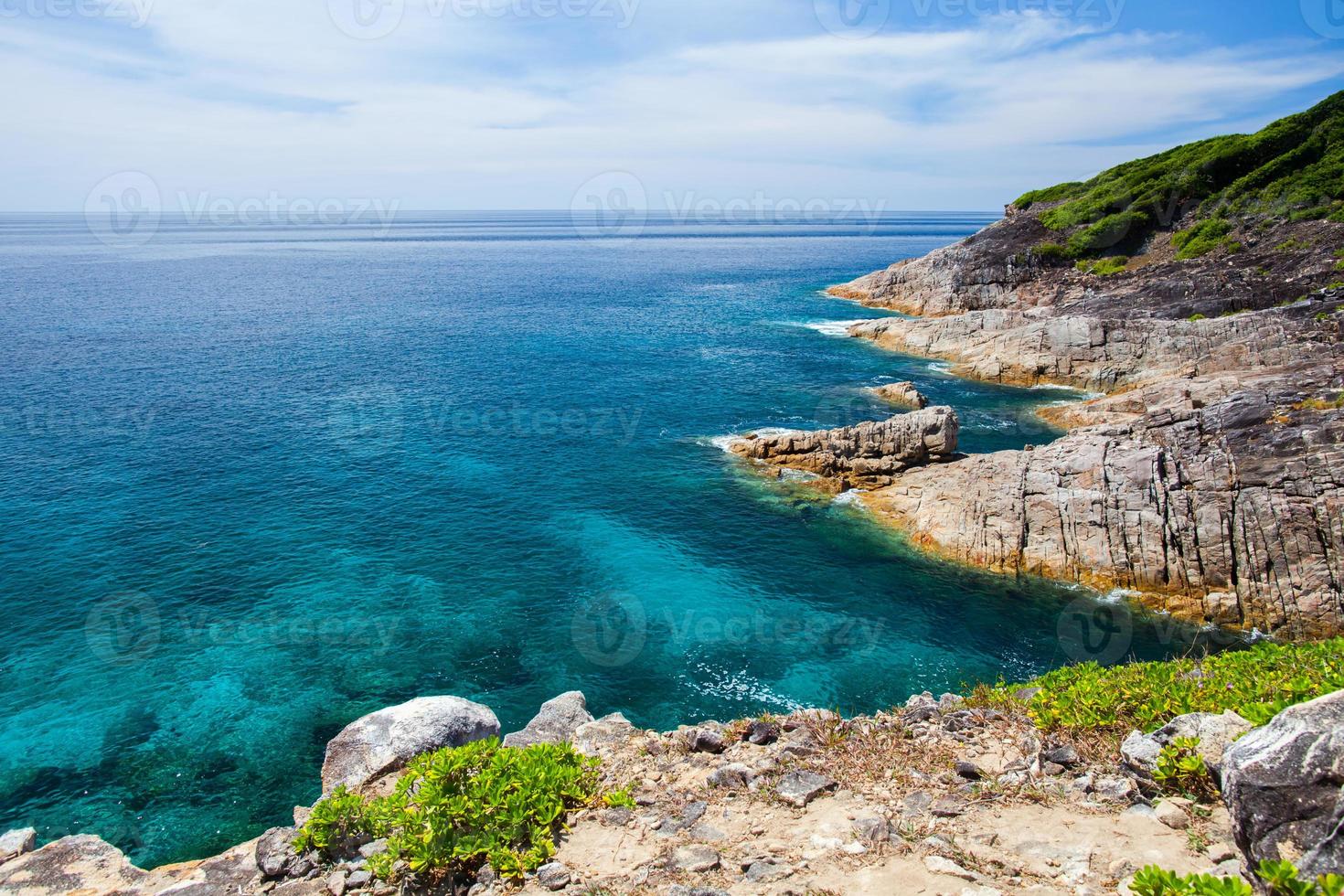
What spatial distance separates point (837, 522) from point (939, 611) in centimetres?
968

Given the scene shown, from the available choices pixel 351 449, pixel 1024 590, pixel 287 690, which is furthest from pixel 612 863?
pixel 351 449

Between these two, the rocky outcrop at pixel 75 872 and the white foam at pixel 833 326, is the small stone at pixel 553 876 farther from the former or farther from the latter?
the white foam at pixel 833 326

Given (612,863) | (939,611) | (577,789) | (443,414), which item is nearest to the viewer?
(612,863)

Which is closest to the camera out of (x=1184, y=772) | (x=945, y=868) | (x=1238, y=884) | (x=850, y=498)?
(x=1238, y=884)

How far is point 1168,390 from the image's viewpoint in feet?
175

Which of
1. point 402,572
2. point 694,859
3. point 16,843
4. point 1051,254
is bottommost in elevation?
point 402,572

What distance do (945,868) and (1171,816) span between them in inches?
148

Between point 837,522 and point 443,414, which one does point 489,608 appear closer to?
point 837,522

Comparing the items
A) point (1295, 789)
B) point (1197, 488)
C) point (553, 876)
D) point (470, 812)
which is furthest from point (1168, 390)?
point (470, 812)

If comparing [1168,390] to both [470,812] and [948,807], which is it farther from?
[470,812]

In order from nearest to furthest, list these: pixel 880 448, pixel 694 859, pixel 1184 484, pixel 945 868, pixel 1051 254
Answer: pixel 945 868 < pixel 694 859 < pixel 1184 484 < pixel 880 448 < pixel 1051 254

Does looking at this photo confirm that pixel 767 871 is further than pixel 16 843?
No

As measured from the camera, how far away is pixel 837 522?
143 feet

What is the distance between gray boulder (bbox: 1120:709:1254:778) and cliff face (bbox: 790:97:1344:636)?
82.2 feet
